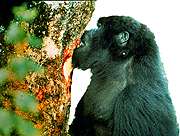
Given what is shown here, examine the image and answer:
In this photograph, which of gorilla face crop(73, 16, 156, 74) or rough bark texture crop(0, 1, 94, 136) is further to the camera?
gorilla face crop(73, 16, 156, 74)

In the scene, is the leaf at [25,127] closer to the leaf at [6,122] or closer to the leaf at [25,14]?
the leaf at [6,122]

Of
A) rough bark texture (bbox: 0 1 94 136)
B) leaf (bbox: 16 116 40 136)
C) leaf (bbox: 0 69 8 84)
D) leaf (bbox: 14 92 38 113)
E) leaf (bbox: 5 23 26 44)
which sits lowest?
leaf (bbox: 16 116 40 136)

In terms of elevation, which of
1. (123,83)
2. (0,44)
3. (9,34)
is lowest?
(9,34)

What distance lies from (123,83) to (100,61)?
0.29 meters

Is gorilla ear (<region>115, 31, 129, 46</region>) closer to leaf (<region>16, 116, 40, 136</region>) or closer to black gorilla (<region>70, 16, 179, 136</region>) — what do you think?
black gorilla (<region>70, 16, 179, 136</region>)

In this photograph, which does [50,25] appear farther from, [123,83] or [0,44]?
[123,83]

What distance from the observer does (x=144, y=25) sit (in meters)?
2.68

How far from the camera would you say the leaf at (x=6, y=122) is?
109 centimetres

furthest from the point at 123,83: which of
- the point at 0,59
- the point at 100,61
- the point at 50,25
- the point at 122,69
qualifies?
the point at 0,59

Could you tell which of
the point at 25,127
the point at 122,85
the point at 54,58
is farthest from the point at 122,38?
the point at 25,127

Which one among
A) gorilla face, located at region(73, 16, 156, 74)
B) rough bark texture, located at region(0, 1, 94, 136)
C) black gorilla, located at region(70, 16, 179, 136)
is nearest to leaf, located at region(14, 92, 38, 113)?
rough bark texture, located at region(0, 1, 94, 136)

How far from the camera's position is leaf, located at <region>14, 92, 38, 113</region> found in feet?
3.68

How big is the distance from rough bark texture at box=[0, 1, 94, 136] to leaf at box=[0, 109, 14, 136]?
1.24 m

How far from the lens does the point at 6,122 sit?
3.63ft
